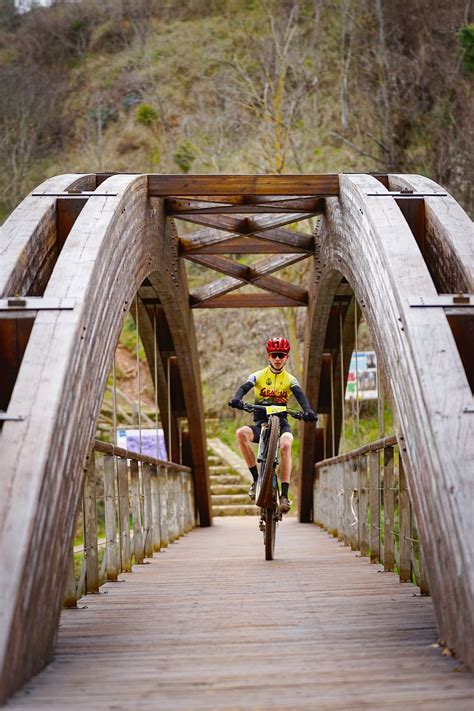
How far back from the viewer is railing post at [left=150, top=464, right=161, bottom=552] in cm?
914

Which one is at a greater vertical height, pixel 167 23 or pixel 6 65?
pixel 167 23

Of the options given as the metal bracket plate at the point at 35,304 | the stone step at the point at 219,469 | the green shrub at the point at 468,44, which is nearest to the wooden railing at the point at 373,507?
the metal bracket plate at the point at 35,304

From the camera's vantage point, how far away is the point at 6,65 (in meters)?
31.4

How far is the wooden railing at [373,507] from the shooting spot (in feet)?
18.0

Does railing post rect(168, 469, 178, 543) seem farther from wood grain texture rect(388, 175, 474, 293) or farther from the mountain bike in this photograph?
wood grain texture rect(388, 175, 474, 293)

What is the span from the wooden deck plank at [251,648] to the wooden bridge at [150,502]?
0.04 ft

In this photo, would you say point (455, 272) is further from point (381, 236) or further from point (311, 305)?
point (311, 305)

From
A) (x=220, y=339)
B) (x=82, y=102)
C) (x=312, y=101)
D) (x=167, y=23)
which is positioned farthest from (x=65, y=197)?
(x=167, y=23)

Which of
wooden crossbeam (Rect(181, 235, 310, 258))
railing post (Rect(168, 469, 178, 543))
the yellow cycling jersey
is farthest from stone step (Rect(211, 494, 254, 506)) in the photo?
the yellow cycling jersey

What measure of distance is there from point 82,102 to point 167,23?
557 centimetres

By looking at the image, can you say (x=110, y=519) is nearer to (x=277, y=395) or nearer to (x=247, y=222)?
(x=277, y=395)

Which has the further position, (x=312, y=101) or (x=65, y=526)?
(x=312, y=101)

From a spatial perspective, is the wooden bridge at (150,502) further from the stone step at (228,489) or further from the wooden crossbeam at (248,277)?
the stone step at (228,489)

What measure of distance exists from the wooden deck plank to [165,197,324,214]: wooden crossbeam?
342cm
